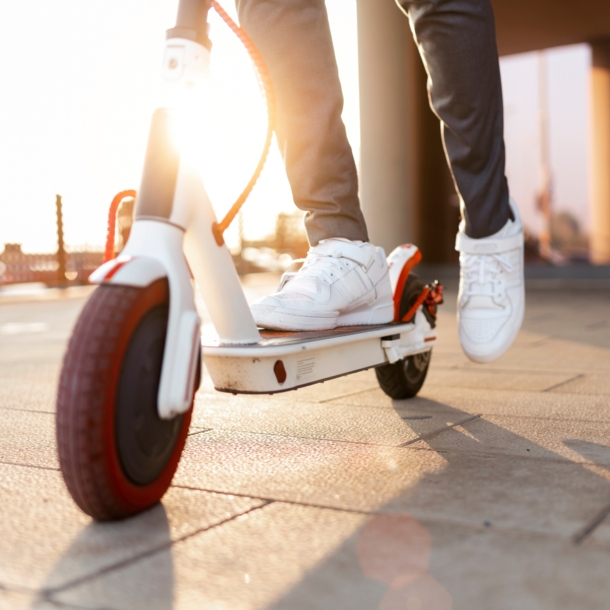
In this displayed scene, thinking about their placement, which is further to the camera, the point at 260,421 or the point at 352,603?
the point at 260,421

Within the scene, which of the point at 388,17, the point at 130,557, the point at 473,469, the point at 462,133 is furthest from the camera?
the point at 388,17

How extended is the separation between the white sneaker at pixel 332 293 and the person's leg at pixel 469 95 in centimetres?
28

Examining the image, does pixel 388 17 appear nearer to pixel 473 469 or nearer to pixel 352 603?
pixel 473 469

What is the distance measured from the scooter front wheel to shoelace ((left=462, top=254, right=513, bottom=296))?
98 cm

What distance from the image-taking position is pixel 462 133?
1.74 metres

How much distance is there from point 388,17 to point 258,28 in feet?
20.8

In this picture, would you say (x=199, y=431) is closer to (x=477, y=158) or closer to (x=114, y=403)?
(x=114, y=403)

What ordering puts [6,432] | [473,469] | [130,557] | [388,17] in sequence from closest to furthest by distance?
1. [130,557]
2. [473,469]
3. [6,432]
4. [388,17]

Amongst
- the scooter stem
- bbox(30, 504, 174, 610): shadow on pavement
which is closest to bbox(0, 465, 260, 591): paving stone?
bbox(30, 504, 174, 610): shadow on pavement

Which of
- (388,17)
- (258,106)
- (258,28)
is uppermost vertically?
(388,17)

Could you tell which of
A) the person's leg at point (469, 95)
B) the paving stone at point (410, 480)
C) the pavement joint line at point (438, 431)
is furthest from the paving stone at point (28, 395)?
the person's leg at point (469, 95)

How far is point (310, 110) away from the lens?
1.63 m

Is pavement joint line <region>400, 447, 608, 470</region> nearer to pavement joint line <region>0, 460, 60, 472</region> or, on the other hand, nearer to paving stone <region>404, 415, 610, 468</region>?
paving stone <region>404, 415, 610, 468</region>

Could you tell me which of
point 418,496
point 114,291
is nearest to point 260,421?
point 418,496
